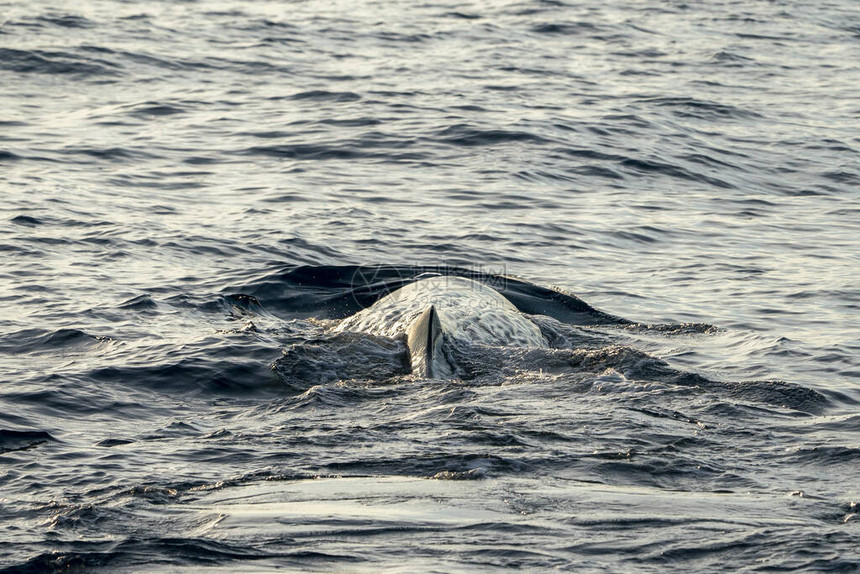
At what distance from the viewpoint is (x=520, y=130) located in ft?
63.4

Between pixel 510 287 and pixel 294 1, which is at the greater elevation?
pixel 294 1

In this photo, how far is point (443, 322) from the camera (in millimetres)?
9703

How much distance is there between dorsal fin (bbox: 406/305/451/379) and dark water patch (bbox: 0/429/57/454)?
285 centimetres

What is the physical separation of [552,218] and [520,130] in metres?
4.54

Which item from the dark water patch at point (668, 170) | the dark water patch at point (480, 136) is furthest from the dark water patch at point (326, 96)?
the dark water patch at point (668, 170)

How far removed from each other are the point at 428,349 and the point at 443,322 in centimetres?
81

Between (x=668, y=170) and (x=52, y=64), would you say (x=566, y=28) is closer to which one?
(x=668, y=170)

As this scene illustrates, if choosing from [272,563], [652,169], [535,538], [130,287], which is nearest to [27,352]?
[130,287]

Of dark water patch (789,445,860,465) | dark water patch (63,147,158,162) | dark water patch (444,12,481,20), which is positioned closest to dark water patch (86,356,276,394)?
dark water patch (789,445,860,465)

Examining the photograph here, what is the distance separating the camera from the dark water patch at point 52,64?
21.8 metres

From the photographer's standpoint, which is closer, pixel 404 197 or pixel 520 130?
pixel 404 197

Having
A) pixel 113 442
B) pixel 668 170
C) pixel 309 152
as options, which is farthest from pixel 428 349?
pixel 668 170

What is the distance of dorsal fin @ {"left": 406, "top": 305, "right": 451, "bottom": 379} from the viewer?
8.84 metres

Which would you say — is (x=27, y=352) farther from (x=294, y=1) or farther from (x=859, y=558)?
(x=294, y=1)
